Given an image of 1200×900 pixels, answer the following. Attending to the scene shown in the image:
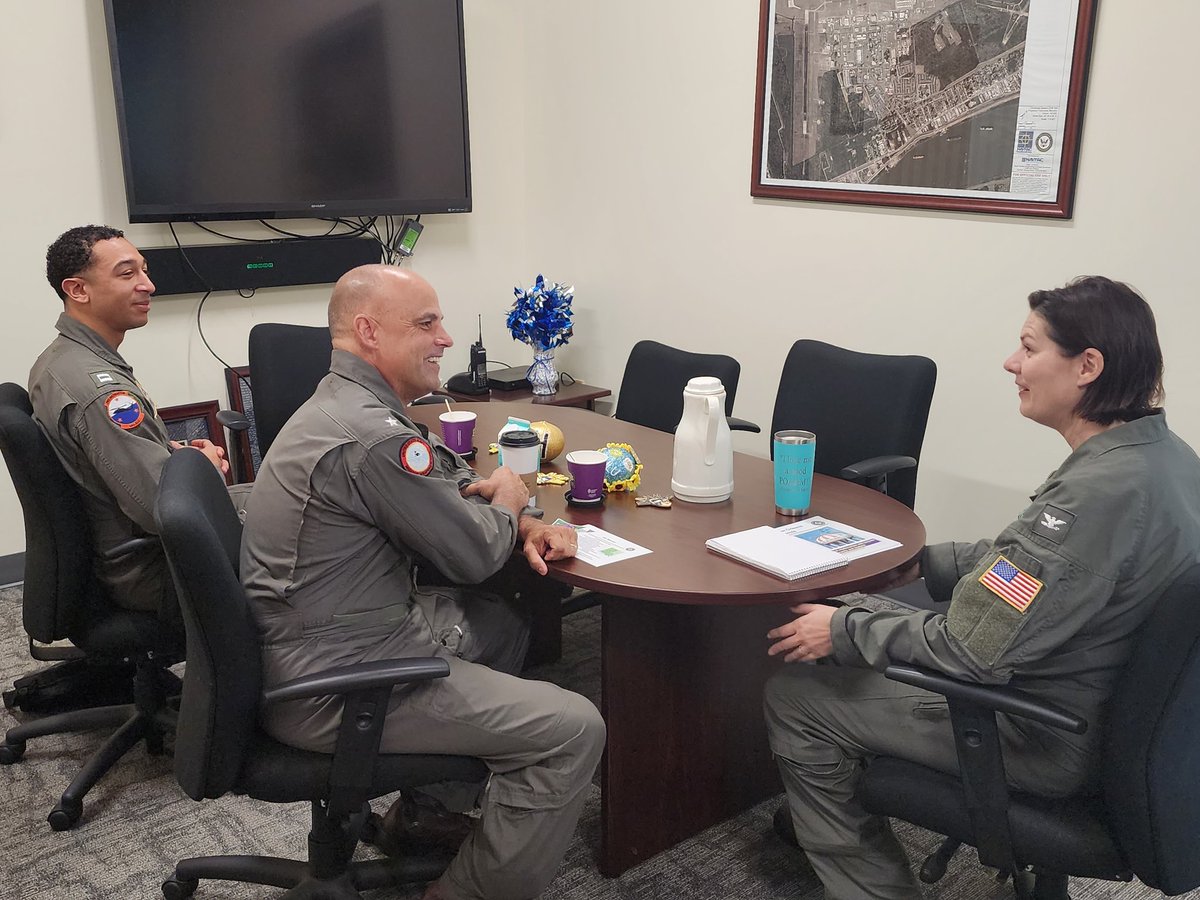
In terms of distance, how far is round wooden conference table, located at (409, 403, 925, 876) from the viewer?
197 centimetres

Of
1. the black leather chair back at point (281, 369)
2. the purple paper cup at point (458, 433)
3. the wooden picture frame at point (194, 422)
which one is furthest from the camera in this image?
the wooden picture frame at point (194, 422)

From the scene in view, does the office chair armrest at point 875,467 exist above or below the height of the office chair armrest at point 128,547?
above

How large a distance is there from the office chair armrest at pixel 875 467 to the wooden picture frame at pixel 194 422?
2412 mm

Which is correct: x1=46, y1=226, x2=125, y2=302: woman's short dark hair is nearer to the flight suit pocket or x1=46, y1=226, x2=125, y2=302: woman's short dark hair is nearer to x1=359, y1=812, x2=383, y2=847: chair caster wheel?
x1=359, y1=812, x2=383, y2=847: chair caster wheel

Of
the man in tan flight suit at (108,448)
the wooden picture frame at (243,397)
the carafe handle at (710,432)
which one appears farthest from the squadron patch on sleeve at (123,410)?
the wooden picture frame at (243,397)

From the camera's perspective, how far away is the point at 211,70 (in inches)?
148

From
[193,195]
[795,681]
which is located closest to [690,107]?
[193,195]

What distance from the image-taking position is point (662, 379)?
11.1 ft

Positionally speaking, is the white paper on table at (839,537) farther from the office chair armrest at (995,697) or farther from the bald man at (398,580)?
the bald man at (398,580)

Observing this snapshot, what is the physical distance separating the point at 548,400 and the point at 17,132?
2.12 m

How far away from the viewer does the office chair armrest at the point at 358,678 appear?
1645 mm

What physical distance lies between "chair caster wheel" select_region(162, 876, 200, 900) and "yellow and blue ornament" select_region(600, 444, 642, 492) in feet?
3.91

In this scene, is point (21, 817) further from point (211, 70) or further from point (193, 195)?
point (211, 70)

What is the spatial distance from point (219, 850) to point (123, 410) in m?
1.00
